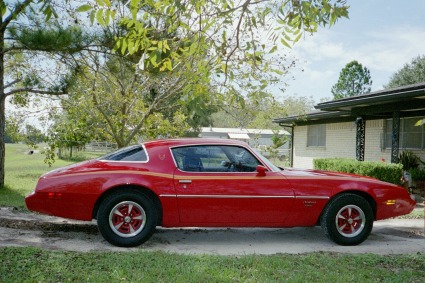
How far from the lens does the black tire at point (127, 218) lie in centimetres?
541

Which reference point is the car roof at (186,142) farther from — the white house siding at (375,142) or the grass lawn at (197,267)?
the white house siding at (375,142)

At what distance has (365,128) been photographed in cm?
1656

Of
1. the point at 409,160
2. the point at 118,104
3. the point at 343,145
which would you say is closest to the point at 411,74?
the point at 343,145

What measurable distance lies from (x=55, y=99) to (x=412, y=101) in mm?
11346

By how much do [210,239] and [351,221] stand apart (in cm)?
201

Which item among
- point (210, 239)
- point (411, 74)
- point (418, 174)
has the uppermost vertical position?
point (411, 74)

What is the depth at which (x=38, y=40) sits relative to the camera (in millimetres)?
10148

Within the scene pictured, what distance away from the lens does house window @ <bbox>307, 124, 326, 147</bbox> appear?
2031 centimetres

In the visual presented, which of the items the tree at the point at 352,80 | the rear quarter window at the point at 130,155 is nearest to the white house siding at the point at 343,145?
the rear quarter window at the point at 130,155

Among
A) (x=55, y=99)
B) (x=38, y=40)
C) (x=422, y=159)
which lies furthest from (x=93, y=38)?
(x=422, y=159)

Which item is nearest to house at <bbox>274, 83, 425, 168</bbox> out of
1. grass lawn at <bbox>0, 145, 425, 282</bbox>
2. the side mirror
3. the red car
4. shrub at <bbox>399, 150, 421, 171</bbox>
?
shrub at <bbox>399, 150, 421, 171</bbox>

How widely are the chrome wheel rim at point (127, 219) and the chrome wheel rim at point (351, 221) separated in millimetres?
2698

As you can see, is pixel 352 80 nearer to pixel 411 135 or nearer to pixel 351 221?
pixel 411 135

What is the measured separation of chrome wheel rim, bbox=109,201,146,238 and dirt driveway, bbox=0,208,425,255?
0.23m
